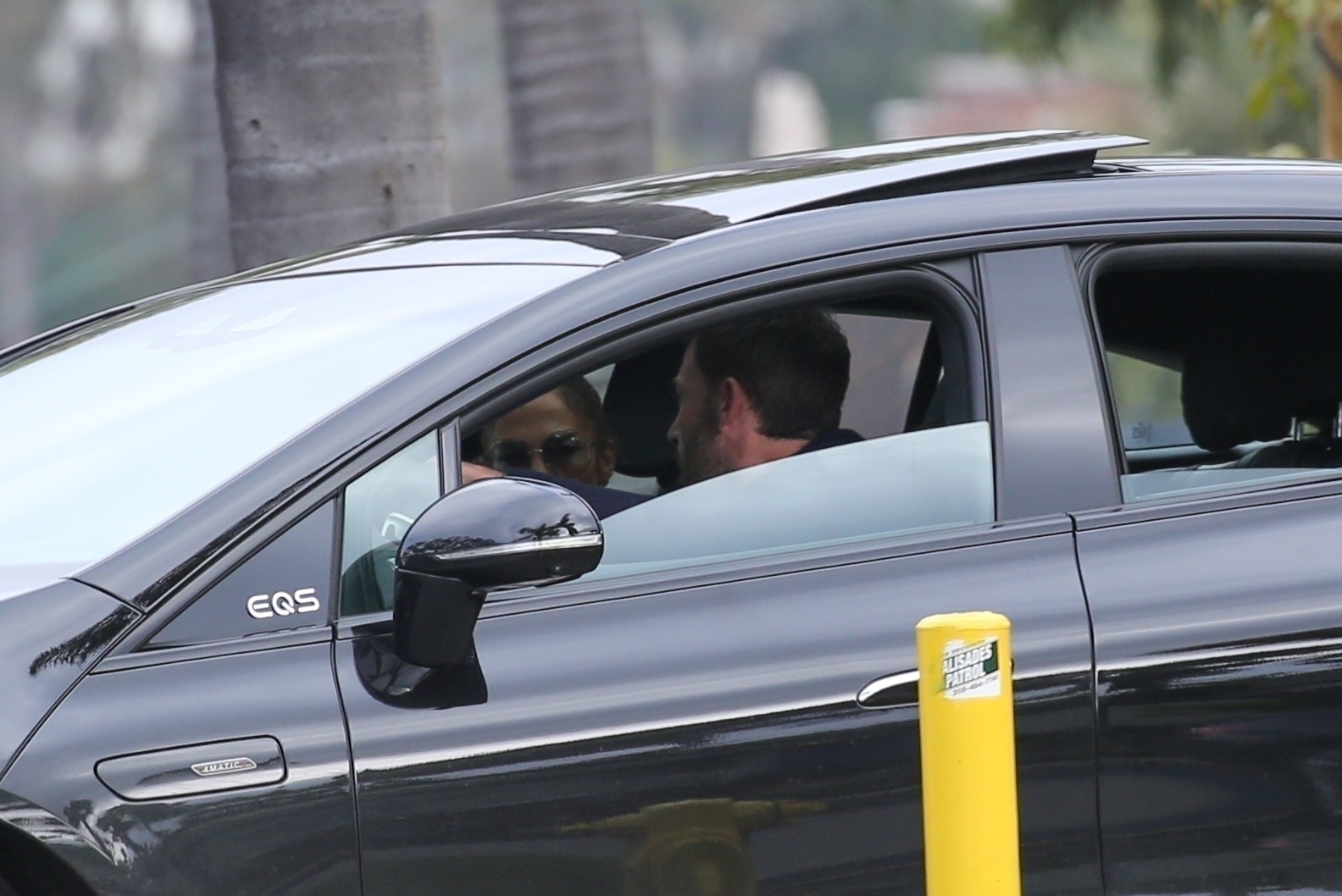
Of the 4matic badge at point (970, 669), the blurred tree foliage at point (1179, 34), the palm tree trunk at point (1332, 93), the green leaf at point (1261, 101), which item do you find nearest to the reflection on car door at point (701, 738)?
the 4matic badge at point (970, 669)

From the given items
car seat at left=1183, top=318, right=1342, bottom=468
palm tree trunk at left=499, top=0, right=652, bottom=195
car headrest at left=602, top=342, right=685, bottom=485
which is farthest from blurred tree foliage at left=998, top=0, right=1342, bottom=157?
car headrest at left=602, top=342, right=685, bottom=485

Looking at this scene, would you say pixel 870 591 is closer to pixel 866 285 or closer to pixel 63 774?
pixel 866 285

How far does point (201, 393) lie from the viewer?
2998mm

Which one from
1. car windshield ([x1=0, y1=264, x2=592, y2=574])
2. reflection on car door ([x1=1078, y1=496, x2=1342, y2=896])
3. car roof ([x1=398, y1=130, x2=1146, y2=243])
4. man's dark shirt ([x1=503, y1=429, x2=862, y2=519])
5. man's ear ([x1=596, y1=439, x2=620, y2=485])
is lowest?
reflection on car door ([x1=1078, y1=496, x2=1342, y2=896])

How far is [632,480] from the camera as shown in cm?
385

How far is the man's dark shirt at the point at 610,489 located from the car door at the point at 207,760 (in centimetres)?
57

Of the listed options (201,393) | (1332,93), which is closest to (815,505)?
(201,393)

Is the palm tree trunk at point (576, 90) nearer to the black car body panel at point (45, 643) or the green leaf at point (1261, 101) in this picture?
the green leaf at point (1261, 101)

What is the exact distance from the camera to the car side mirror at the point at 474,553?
100 inches

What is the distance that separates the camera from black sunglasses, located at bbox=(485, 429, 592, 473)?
10.5 feet

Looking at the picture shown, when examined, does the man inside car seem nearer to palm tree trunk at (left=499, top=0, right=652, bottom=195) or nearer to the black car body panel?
the black car body panel

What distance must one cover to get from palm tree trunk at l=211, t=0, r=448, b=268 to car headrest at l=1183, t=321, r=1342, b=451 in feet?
8.54

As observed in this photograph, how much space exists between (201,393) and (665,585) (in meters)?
0.75

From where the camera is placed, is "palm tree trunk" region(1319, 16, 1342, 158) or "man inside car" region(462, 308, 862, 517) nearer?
"man inside car" region(462, 308, 862, 517)
